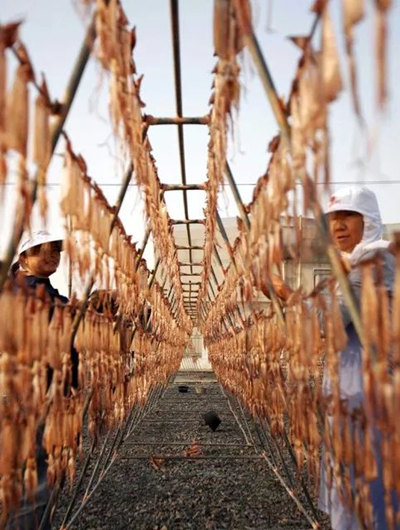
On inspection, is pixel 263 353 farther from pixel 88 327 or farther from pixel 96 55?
pixel 96 55

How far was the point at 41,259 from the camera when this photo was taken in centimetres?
383

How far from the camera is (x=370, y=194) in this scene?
10.2 feet

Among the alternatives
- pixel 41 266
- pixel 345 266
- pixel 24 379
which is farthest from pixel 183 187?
pixel 345 266

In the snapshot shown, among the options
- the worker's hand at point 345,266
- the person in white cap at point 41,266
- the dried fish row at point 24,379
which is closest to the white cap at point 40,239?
the person in white cap at point 41,266

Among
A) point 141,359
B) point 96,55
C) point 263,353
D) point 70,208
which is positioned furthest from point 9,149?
point 141,359

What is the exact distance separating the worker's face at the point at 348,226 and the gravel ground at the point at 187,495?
2417mm

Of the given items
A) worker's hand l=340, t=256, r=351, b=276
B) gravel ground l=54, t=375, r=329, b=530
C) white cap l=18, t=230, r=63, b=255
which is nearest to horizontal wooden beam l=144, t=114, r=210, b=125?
white cap l=18, t=230, r=63, b=255

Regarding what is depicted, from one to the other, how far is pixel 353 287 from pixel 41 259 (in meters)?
1.87

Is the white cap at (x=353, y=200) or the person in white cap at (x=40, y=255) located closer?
the white cap at (x=353, y=200)

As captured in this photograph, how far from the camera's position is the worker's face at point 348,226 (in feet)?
10.3

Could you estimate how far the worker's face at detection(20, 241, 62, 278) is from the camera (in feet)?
12.6

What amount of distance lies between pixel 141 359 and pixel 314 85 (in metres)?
5.16

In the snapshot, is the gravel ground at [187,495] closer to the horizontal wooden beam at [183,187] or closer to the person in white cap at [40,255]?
the person in white cap at [40,255]

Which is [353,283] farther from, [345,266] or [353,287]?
[345,266]
